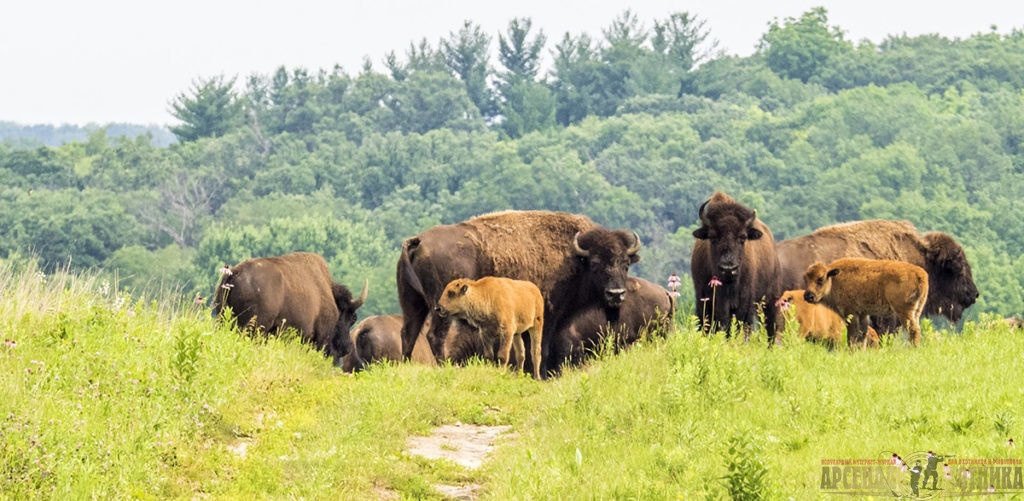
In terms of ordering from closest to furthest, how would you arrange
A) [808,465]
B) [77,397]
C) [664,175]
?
[808,465]
[77,397]
[664,175]

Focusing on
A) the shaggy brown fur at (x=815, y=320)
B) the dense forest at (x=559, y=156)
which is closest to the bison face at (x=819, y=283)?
the shaggy brown fur at (x=815, y=320)

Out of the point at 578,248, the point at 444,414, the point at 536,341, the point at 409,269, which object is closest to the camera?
the point at 444,414

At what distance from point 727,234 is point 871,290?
90.0 inches

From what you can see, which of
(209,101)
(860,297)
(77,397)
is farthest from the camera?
(209,101)

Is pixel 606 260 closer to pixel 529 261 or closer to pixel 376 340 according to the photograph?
pixel 529 261

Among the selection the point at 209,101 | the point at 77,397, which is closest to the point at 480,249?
the point at 77,397

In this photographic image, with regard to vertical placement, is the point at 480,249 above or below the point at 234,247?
above

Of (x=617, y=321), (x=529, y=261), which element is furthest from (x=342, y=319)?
(x=617, y=321)

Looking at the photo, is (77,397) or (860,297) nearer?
(77,397)

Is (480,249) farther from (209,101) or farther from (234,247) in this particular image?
(209,101)

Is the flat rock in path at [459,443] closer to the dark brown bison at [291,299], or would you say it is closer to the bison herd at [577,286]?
the bison herd at [577,286]

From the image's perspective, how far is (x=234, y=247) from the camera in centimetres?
9950

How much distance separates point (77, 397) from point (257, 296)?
842 centimetres

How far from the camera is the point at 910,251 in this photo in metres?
18.4
